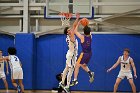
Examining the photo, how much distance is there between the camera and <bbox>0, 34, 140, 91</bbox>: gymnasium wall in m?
14.2

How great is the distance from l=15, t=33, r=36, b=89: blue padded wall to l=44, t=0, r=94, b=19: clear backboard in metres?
2.35

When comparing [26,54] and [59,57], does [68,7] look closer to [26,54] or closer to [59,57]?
[59,57]

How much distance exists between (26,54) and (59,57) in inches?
59.4

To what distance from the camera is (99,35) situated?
14.5 metres

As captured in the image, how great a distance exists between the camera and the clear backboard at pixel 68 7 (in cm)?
1184

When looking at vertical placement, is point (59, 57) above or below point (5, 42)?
below

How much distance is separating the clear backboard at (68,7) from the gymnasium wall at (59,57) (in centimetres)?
222

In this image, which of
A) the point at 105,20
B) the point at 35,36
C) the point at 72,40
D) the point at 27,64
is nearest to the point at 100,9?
the point at 105,20

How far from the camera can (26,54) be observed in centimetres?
1418

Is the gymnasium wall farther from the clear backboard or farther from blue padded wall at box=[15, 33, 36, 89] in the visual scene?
the clear backboard

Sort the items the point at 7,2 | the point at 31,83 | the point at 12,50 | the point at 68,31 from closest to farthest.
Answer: the point at 68,31, the point at 12,50, the point at 31,83, the point at 7,2

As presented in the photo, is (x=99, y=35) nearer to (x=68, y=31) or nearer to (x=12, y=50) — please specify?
(x=12, y=50)

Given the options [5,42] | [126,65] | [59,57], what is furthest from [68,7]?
[5,42]

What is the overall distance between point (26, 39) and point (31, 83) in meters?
1.96
